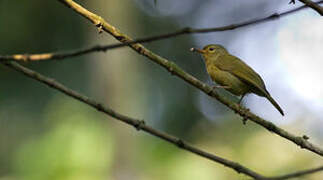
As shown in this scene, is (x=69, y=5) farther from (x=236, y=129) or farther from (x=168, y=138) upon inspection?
(x=236, y=129)

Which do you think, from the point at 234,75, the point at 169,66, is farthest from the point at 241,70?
the point at 169,66

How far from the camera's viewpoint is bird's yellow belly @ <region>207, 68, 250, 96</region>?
4492 millimetres

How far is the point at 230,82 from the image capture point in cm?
455

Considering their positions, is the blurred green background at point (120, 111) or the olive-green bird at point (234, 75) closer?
the olive-green bird at point (234, 75)

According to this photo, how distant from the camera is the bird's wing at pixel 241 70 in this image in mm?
4398

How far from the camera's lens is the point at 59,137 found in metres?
9.78

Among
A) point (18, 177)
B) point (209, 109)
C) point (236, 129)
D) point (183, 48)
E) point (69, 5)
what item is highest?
point (183, 48)

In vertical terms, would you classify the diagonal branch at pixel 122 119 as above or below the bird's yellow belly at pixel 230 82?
below

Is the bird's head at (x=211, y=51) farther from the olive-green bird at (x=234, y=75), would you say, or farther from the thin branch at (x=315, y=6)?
the thin branch at (x=315, y=6)

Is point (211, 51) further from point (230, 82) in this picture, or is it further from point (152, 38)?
point (152, 38)

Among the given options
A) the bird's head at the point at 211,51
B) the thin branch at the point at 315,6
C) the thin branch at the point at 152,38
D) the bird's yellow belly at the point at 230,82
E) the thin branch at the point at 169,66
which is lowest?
the thin branch at the point at 152,38

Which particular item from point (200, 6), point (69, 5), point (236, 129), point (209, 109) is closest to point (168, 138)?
point (69, 5)

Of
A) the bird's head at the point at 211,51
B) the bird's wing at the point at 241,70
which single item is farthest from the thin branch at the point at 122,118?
the bird's head at the point at 211,51

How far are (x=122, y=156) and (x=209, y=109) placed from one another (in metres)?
8.55
